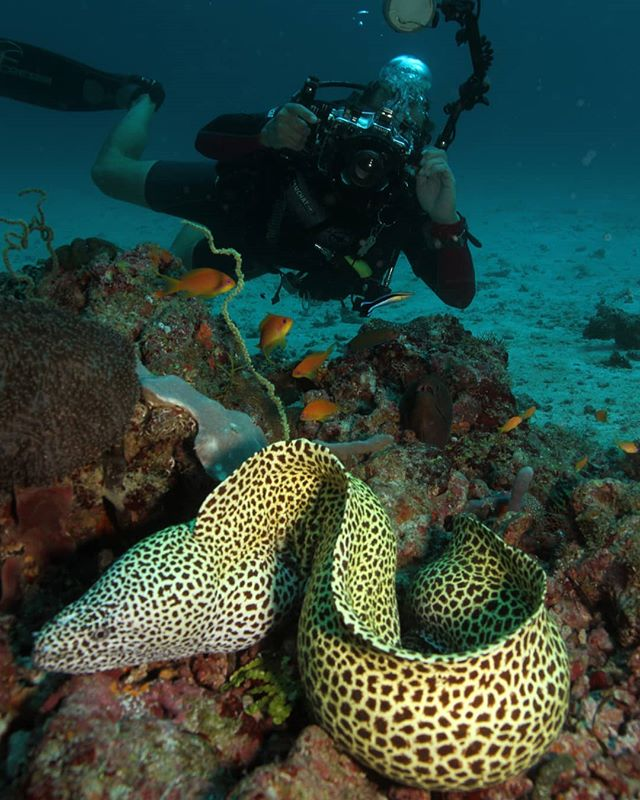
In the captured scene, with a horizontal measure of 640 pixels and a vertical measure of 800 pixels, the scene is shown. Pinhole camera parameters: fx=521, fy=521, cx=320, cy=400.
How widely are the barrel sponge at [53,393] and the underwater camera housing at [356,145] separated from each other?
13.7 ft

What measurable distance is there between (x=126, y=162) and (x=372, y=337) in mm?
6787

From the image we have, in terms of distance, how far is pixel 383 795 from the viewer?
6.73 ft

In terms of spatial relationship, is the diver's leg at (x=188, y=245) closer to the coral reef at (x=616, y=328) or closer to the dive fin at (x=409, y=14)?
the dive fin at (x=409, y=14)

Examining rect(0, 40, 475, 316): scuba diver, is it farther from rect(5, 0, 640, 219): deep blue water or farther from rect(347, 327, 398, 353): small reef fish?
rect(5, 0, 640, 219): deep blue water

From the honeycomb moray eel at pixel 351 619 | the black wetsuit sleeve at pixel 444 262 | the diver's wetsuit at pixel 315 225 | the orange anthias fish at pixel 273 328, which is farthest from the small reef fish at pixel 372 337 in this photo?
the honeycomb moray eel at pixel 351 619

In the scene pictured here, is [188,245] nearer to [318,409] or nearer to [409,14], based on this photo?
[409,14]

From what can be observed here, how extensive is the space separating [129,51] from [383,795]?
445ft

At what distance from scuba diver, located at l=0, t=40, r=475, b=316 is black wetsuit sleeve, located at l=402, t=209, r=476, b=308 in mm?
14

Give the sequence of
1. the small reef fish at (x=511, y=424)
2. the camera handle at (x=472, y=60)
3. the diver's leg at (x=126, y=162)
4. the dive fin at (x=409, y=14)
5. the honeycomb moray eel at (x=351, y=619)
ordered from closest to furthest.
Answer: the honeycomb moray eel at (x=351, y=619) < the small reef fish at (x=511, y=424) < the camera handle at (x=472, y=60) < the dive fin at (x=409, y=14) < the diver's leg at (x=126, y=162)

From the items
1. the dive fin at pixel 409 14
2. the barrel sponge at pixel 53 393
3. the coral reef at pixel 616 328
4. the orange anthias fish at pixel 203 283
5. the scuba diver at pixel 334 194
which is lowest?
the barrel sponge at pixel 53 393

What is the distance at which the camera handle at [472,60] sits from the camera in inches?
263

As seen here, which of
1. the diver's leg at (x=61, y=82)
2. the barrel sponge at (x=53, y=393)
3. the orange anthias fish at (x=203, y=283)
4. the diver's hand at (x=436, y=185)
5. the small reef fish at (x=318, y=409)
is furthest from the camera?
the diver's leg at (x=61, y=82)

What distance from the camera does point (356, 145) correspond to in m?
6.01

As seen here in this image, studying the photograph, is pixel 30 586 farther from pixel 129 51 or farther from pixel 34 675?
pixel 129 51
